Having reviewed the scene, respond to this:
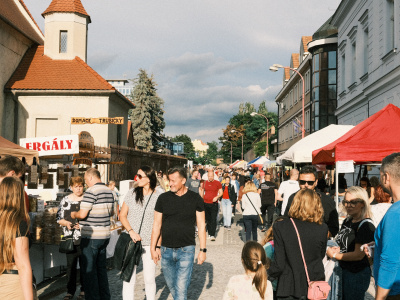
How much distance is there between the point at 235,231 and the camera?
1438 cm

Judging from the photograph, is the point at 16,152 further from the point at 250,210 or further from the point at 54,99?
the point at 54,99

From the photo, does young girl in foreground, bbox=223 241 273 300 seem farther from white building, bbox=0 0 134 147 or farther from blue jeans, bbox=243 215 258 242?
white building, bbox=0 0 134 147

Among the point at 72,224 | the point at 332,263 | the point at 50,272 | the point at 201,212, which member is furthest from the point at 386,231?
the point at 50,272

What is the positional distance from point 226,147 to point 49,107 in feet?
270

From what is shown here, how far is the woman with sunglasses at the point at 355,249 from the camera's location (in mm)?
4332

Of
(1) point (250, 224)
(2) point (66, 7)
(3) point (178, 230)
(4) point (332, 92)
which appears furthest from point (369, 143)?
(4) point (332, 92)

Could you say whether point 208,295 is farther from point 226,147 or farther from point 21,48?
point 226,147

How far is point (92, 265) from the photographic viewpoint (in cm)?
577

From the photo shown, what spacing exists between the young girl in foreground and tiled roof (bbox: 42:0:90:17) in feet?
91.1

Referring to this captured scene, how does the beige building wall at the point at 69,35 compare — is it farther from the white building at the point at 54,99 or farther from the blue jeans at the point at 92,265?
the blue jeans at the point at 92,265

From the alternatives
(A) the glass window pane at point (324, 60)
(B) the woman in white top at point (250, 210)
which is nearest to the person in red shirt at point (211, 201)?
(B) the woman in white top at point (250, 210)

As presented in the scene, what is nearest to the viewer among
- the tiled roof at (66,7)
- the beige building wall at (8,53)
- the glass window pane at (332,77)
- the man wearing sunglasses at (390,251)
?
the man wearing sunglasses at (390,251)

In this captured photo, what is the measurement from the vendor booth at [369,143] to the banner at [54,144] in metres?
6.99

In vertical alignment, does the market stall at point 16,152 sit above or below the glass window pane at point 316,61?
below
